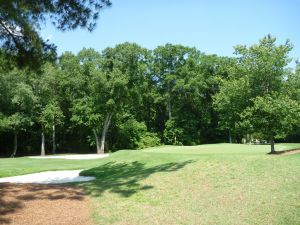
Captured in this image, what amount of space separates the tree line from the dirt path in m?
10.7

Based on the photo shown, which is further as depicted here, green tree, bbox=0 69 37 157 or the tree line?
green tree, bbox=0 69 37 157

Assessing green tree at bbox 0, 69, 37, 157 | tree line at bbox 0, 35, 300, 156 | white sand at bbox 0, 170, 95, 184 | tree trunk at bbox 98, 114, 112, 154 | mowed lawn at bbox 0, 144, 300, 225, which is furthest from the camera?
tree trunk at bbox 98, 114, 112, 154

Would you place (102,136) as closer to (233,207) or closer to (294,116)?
(294,116)

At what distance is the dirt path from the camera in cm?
826

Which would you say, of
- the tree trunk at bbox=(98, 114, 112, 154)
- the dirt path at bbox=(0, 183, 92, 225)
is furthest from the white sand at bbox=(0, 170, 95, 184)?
the tree trunk at bbox=(98, 114, 112, 154)

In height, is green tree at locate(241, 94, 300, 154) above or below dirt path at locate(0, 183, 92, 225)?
above

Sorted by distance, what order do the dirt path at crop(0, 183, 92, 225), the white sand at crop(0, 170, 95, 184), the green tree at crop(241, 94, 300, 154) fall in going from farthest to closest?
the green tree at crop(241, 94, 300, 154)
the white sand at crop(0, 170, 95, 184)
the dirt path at crop(0, 183, 92, 225)

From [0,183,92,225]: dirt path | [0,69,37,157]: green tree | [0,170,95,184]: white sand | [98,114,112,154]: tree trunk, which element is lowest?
[0,170,95,184]: white sand

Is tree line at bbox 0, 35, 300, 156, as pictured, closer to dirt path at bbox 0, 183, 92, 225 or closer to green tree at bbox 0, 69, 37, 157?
green tree at bbox 0, 69, 37, 157

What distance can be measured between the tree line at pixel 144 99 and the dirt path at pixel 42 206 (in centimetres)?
1074

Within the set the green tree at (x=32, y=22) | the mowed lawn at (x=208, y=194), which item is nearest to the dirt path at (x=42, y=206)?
the mowed lawn at (x=208, y=194)

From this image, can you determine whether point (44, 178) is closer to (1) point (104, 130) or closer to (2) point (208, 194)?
(2) point (208, 194)

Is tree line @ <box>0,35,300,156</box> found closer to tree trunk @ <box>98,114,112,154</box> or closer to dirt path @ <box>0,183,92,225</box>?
tree trunk @ <box>98,114,112,154</box>

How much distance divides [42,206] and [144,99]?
4116 cm
